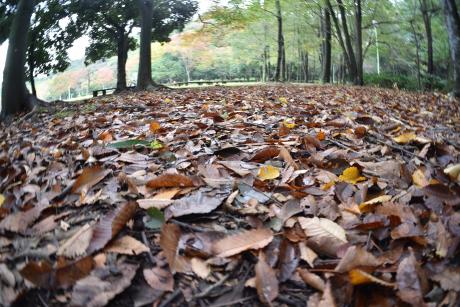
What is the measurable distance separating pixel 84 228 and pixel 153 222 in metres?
0.27

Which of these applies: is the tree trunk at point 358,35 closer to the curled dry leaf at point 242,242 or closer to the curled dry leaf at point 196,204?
the curled dry leaf at point 196,204

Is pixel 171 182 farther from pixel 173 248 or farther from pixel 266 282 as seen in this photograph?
pixel 266 282

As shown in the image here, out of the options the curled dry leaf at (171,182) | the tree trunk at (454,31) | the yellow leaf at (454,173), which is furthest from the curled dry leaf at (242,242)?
the tree trunk at (454,31)

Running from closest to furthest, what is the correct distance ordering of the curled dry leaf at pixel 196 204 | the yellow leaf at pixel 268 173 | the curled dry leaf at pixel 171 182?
the curled dry leaf at pixel 196 204 < the curled dry leaf at pixel 171 182 < the yellow leaf at pixel 268 173

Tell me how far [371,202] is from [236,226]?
62 cm

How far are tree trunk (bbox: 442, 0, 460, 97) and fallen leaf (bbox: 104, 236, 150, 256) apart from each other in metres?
7.66

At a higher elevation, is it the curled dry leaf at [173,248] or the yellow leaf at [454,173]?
the yellow leaf at [454,173]

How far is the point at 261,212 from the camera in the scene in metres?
A: 1.46

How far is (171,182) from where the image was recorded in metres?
1.69

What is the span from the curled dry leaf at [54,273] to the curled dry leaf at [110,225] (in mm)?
98

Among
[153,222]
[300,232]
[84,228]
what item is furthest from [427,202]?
[84,228]

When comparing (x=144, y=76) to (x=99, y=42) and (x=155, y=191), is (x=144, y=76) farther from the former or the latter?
(x=155, y=191)

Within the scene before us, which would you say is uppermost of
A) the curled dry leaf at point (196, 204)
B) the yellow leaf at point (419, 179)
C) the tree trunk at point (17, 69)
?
the tree trunk at point (17, 69)

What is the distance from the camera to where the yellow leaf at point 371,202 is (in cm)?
150
